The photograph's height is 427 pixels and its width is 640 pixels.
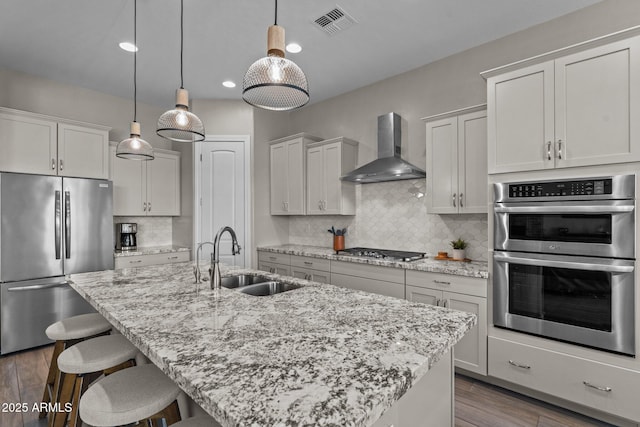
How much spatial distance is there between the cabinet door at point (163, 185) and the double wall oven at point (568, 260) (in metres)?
4.02

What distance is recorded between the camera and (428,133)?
3.07m

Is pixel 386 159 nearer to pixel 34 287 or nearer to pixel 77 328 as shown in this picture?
pixel 77 328

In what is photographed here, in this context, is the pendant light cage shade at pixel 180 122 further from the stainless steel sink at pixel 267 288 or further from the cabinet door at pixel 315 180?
the cabinet door at pixel 315 180

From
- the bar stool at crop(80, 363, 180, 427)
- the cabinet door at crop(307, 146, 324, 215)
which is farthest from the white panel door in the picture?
the bar stool at crop(80, 363, 180, 427)

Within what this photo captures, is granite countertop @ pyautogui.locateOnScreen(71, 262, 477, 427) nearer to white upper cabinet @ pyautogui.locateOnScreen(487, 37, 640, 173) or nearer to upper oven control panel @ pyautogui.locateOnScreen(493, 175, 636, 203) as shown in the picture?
upper oven control panel @ pyautogui.locateOnScreen(493, 175, 636, 203)

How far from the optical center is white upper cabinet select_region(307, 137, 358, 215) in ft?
12.7

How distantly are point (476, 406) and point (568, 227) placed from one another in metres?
1.36

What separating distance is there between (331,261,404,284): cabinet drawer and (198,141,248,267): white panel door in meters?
1.52

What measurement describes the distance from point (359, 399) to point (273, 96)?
49.4 inches

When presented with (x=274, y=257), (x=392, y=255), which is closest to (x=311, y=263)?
(x=274, y=257)

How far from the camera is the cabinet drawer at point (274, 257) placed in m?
3.99

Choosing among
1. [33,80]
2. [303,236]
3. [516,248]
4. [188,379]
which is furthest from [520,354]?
[33,80]

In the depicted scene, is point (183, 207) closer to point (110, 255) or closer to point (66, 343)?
point (110, 255)

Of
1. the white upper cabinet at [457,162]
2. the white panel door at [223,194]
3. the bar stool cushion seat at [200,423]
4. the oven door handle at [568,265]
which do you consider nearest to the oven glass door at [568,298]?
the oven door handle at [568,265]
